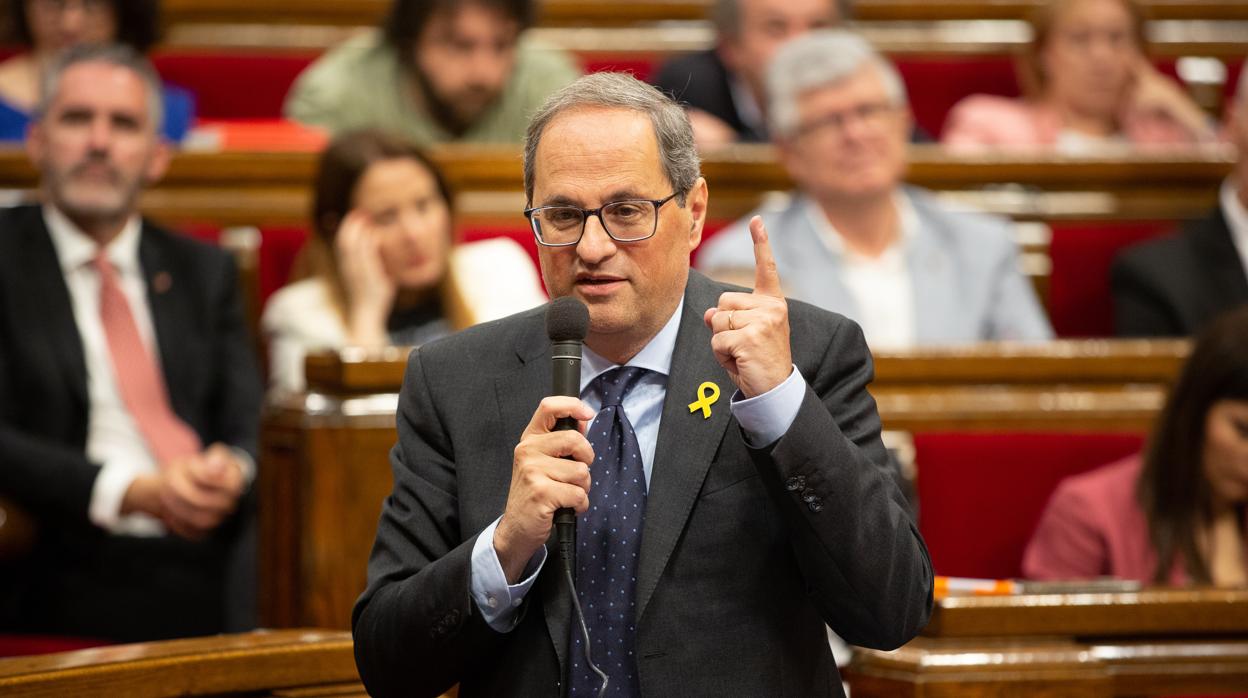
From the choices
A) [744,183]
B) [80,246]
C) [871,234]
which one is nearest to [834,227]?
[871,234]

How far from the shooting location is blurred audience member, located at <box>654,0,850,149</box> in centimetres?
202

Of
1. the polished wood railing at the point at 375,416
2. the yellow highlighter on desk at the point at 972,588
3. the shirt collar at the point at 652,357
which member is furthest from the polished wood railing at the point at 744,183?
the shirt collar at the point at 652,357

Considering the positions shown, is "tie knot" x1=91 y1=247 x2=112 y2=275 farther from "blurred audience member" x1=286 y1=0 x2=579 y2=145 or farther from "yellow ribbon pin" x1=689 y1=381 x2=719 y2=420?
"yellow ribbon pin" x1=689 y1=381 x2=719 y2=420

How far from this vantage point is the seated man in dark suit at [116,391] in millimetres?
1420

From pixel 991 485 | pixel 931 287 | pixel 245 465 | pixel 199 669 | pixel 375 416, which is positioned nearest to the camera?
pixel 199 669

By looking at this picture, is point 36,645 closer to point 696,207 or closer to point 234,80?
point 696,207

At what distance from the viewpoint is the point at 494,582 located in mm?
752

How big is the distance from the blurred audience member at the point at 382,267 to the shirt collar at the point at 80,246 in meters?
0.15

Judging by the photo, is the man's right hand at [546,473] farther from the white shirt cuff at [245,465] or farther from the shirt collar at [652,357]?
the white shirt cuff at [245,465]

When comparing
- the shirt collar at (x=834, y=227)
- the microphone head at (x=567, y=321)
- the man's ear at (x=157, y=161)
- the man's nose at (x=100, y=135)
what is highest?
the microphone head at (x=567, y=321)

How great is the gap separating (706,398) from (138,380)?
3.00 feet

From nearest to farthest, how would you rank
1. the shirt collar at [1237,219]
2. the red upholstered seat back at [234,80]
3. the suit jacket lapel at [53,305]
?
the suit jacket lapel at [53,305] → the shirt collar at [1237,219] → the red upholstered seat back at [234,80]

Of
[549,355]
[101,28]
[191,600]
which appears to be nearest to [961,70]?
[101,28]

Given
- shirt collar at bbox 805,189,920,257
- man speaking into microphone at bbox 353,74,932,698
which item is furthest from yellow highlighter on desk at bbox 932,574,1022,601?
shirt collar at bbox 805,189,920,257
